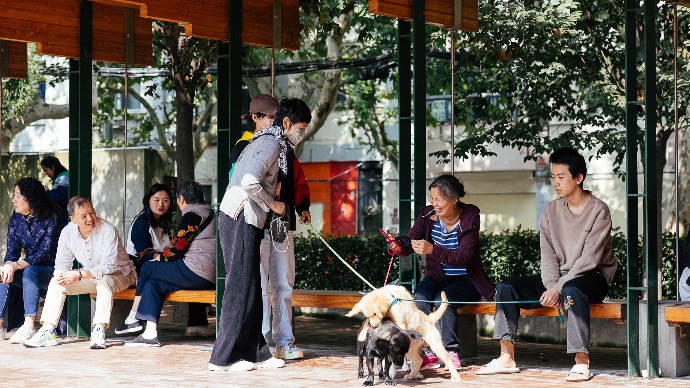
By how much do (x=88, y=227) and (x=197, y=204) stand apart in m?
0.93

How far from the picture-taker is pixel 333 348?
408 inches

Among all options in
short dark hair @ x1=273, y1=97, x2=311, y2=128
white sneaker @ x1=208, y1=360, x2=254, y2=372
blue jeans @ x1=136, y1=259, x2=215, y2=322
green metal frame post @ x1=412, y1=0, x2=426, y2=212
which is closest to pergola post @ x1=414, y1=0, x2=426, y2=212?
green metal frame post @ x1=412, y1=0, x2=426, y2=212

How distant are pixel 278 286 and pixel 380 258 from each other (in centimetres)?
527

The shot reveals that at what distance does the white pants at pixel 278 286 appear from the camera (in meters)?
8.77

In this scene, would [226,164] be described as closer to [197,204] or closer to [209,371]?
[197,204]

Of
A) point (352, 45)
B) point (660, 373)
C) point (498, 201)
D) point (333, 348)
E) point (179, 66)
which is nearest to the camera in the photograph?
point (660, 373)

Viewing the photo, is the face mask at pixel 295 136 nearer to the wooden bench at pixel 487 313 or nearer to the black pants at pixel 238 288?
the black pants at pixel 238 288

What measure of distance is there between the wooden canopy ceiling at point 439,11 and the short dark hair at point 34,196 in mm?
3812

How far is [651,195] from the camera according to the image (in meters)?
8.18

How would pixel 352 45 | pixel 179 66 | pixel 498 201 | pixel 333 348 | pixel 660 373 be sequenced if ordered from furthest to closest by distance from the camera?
1. pixel 498 201
2. pixel 352 45
3. pixel 179 66
4. pixel 333 348
5. pixel 660 373

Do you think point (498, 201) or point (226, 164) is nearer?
point (226, 164)

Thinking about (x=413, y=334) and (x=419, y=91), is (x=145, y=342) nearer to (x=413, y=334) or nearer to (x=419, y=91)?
(x=419, y=91)

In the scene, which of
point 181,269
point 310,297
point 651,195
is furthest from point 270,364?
point 651,195

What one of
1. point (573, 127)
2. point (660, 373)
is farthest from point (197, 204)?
point (573, 127)
